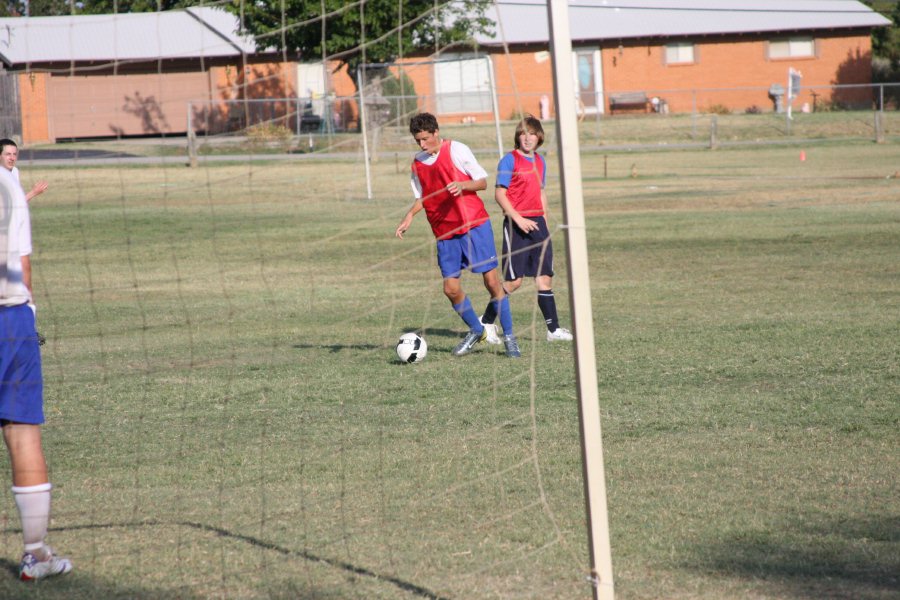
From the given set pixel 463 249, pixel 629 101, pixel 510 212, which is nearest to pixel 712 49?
pixel 629 101

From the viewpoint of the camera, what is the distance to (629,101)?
49094 millimetres

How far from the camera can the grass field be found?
15.6 ft

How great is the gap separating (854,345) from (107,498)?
6165mm

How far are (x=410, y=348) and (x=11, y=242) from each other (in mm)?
4897

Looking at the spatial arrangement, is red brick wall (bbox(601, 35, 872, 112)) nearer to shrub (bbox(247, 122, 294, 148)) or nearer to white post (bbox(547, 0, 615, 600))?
shrub (bbox(247, 122, 294, 148))

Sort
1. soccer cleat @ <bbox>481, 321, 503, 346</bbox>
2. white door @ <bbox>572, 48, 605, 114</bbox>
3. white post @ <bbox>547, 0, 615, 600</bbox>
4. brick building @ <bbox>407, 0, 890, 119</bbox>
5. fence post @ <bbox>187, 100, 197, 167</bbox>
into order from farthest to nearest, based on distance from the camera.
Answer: white door @ <bbox>572, 48, 605, 114</bbox>, brick building @ <bbox>407, 0, 890, 119</bbox>, fence post @ <bbox>187, 100, 197, 167</bbox>, soccer cleat @ <bbox>481, 321, 503, 346</bbox>, white post @ <bbox>547, 0, 615, 600</bbox>

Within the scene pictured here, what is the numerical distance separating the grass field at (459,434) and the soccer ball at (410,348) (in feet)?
0.69

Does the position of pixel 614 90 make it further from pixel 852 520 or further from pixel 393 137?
pixel 852 520

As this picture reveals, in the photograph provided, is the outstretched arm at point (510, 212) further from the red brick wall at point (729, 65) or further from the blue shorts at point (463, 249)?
the red brick wall at point (729, 65)

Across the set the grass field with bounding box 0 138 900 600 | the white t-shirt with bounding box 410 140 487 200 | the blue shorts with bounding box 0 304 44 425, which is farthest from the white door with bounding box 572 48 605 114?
the blue shorts with bounding box 0 304 44 425

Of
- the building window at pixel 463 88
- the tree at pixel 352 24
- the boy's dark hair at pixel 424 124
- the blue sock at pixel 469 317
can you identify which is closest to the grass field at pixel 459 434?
the blue sock at pixel 469 317

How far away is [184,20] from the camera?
46.1 meters

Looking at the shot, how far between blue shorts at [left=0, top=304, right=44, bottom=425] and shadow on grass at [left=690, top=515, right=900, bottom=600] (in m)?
2.83

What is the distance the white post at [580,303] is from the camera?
153 inches
